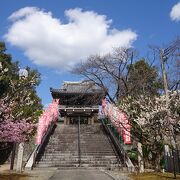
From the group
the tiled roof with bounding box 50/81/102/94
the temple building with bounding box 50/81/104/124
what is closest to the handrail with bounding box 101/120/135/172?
the temple building with bounding box 50/81/104/124

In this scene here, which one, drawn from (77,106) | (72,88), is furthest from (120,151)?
(72,88)

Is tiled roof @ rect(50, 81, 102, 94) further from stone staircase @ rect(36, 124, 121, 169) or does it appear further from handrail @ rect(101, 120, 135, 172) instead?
handrail @ rect(101, 120, 135, 172)

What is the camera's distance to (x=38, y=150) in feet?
80.3

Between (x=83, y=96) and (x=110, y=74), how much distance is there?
13.5 m

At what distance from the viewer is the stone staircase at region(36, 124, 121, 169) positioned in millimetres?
22938

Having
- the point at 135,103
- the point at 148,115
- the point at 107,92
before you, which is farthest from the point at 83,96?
the point at 148,115

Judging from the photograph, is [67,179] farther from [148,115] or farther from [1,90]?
[1,90]

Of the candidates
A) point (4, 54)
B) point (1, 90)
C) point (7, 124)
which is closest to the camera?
point (7, 124)

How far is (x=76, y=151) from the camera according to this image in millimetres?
25266

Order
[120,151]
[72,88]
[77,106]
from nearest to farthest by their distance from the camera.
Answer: [120,151] < [77,106] < [72,88]

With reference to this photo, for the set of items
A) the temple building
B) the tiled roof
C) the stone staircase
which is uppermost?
the tiled roof

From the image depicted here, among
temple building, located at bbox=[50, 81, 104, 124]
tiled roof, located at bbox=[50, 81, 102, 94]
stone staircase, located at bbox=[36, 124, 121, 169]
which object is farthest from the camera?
tiled roof, located at bbox=[50, 81, 102, 94]

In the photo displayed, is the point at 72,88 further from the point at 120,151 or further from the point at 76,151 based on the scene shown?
the point at 120,151

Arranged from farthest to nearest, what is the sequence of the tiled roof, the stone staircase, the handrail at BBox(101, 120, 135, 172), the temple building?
the tiled roof → the temple building → the stone staircase → the handrail at BBox(101, 120, 135, 172)
